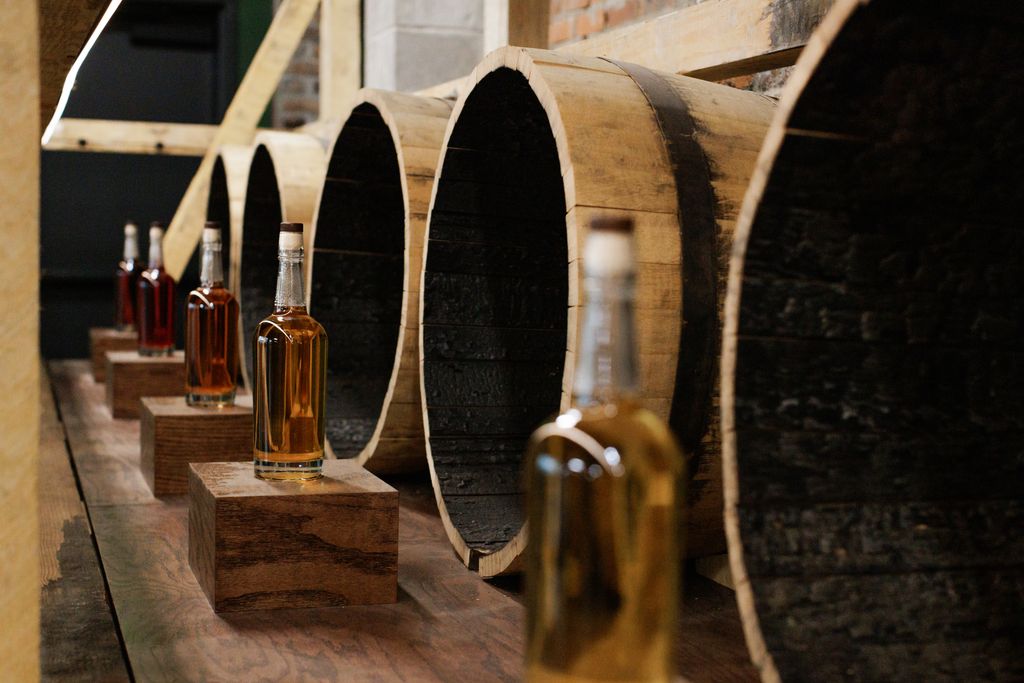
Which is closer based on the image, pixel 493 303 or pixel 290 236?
pixel 290 236

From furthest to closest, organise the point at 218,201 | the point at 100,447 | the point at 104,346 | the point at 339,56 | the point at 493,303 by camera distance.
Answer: the point at 104,346 < the point at 339,56 < the point at 218,201 < the point at 100,447 < the point at 493,303

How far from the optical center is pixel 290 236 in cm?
138

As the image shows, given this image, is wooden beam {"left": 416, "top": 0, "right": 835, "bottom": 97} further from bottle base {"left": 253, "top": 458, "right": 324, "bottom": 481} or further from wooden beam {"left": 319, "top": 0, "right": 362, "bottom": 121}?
wooden beam {"left": 319, "top": 0, "right": 362, "bottom": 121}

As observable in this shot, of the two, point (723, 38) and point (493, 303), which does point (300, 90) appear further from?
point (723, 38)

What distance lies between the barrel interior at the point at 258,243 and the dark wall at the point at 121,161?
268cm

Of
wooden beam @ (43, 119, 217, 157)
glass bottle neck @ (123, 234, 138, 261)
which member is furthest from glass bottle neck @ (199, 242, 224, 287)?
→ wooden beam @ (43, 119, 217, 157)

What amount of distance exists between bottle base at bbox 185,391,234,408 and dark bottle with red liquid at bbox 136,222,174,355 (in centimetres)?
90

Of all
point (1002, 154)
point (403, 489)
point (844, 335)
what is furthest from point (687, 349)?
point (403, 489)

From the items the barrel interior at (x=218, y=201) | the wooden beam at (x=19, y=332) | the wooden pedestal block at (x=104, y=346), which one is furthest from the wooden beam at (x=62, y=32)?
the wooden pedestal block at (x=104, y=346)

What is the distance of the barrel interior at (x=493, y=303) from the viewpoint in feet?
5.16

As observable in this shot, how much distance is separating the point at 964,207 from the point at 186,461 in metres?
1.41

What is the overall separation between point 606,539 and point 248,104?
129 inches

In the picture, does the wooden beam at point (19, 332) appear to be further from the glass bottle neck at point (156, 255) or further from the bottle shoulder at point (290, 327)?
the glass bottle neck at point (156, 255)

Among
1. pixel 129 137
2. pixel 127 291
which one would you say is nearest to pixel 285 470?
pixel 127 291
